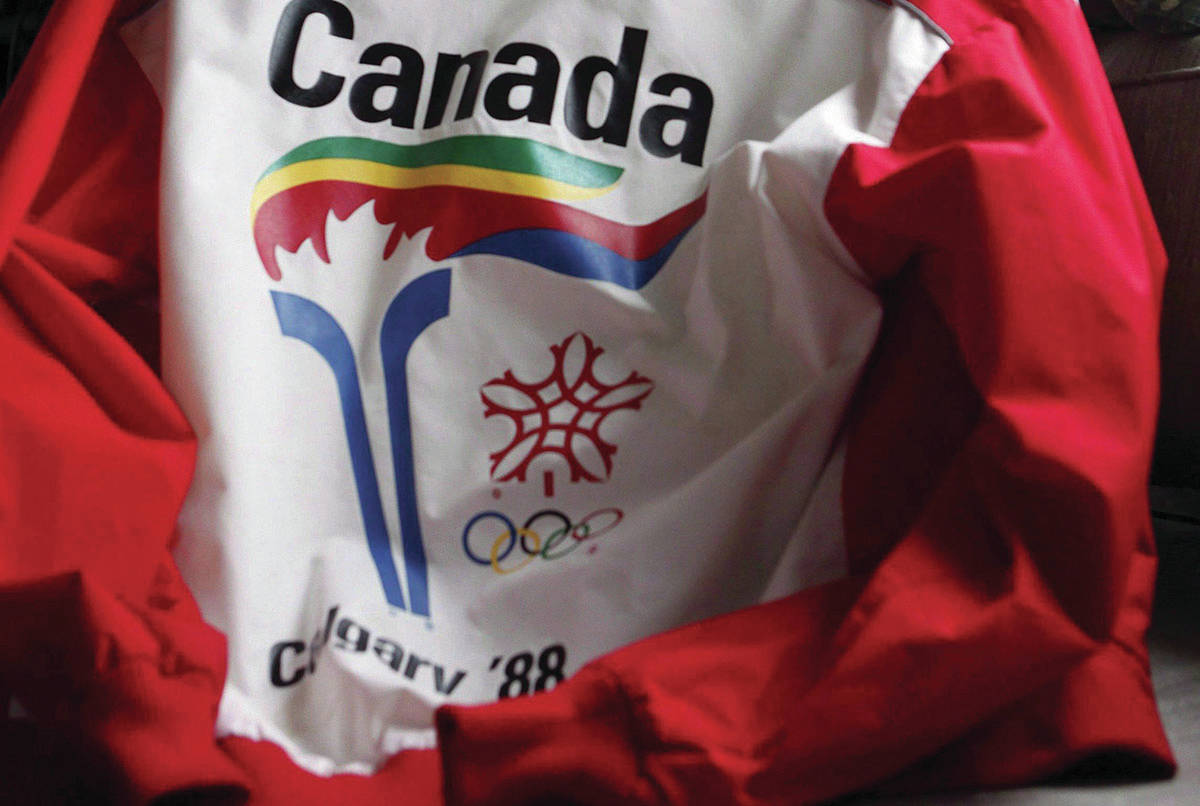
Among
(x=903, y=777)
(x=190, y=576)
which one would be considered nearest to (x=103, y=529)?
(x=190, y=576)

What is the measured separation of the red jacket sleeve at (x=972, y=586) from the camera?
443 millimetres

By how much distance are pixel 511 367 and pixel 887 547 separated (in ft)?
0.74

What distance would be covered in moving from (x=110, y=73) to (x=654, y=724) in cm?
51

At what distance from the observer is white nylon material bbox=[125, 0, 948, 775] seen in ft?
1.82

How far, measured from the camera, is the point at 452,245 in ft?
1.98

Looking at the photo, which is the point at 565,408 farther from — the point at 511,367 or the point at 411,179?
the point at 411,179

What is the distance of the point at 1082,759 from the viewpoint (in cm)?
47

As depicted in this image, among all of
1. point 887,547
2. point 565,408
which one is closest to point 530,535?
point 565,408

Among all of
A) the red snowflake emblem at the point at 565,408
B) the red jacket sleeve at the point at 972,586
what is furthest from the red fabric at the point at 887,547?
the red snowflake emblem at the point at 565,408

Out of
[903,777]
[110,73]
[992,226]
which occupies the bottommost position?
[903,777]

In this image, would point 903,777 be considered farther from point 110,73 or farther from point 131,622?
point 110,73

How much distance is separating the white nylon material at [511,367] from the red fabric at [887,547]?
2 cm

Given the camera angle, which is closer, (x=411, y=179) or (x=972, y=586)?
(x=972, y=586)

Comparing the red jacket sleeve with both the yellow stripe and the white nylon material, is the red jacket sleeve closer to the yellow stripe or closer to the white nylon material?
the white nylon material
